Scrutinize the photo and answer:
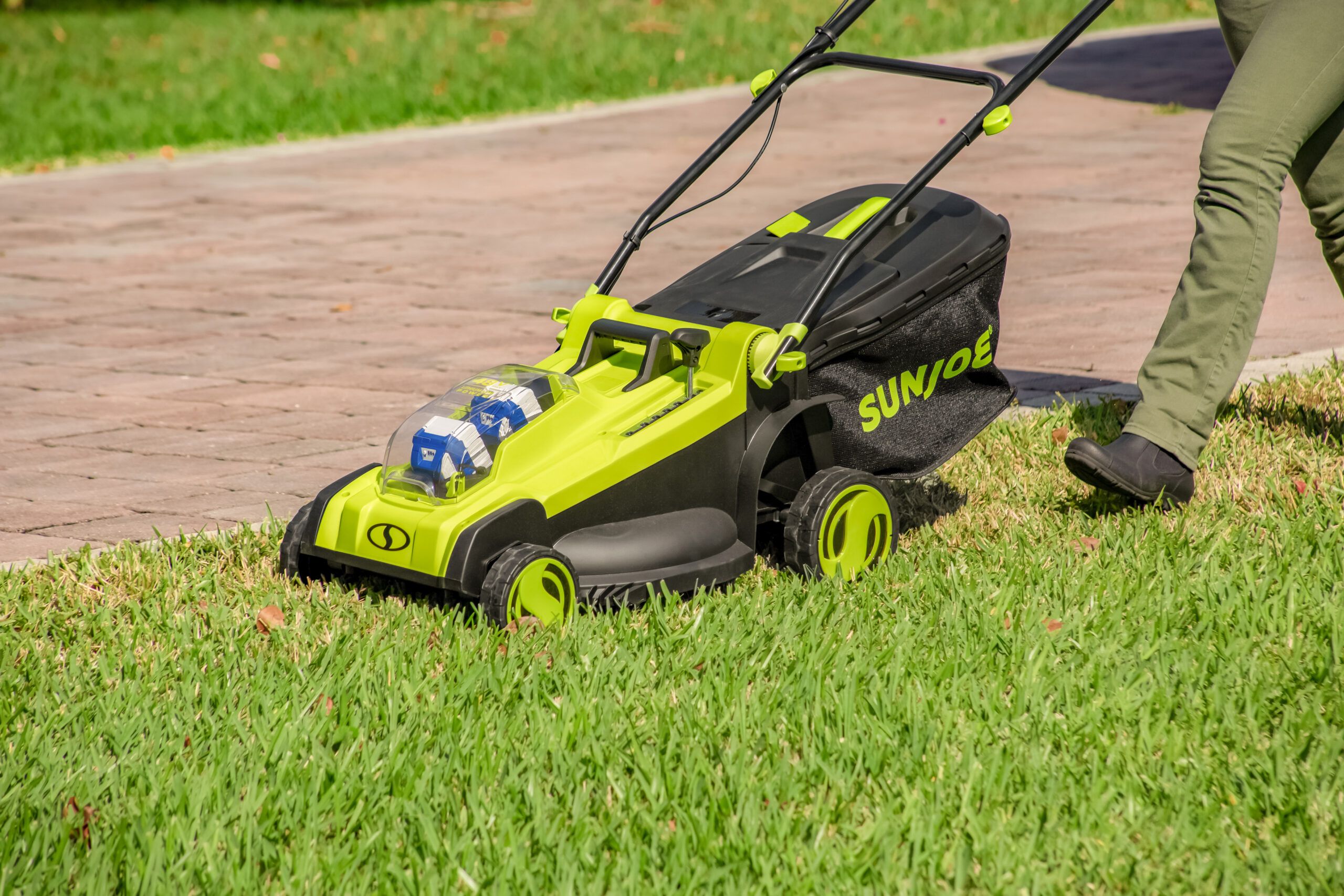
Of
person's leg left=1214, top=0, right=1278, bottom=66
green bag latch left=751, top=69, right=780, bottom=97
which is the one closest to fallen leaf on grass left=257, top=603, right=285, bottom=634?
green bag latch left=751, top=69, right=780, bottom=97

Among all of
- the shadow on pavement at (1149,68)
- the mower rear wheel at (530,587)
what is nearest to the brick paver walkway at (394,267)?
the shadow on pavement at (1149,68)

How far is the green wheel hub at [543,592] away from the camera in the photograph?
9.77 feet

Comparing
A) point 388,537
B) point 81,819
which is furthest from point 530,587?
point 81,819

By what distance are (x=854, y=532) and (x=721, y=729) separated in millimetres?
825

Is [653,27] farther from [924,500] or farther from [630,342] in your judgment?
[630,342]

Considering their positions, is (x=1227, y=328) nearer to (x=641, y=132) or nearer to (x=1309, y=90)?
(x=1309, y=90)

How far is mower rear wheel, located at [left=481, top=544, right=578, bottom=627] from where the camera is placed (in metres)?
2.95

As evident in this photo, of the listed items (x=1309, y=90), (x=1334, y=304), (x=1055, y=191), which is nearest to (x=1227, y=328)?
(x=1309, y=90)

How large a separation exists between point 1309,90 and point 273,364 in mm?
3277

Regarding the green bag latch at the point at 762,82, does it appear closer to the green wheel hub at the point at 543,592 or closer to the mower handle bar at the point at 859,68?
the mower handle bar at the point at 859,68

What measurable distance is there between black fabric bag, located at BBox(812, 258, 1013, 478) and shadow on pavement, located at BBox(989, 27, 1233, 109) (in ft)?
21.2

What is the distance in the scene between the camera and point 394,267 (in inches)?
262

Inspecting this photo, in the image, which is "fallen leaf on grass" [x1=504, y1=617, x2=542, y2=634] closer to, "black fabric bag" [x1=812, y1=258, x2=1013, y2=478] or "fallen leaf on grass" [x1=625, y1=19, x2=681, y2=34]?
"black fabric bag" [x1=812, y1=258, x2=1013, y2=478]

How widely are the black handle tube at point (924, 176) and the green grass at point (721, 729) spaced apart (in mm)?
554
